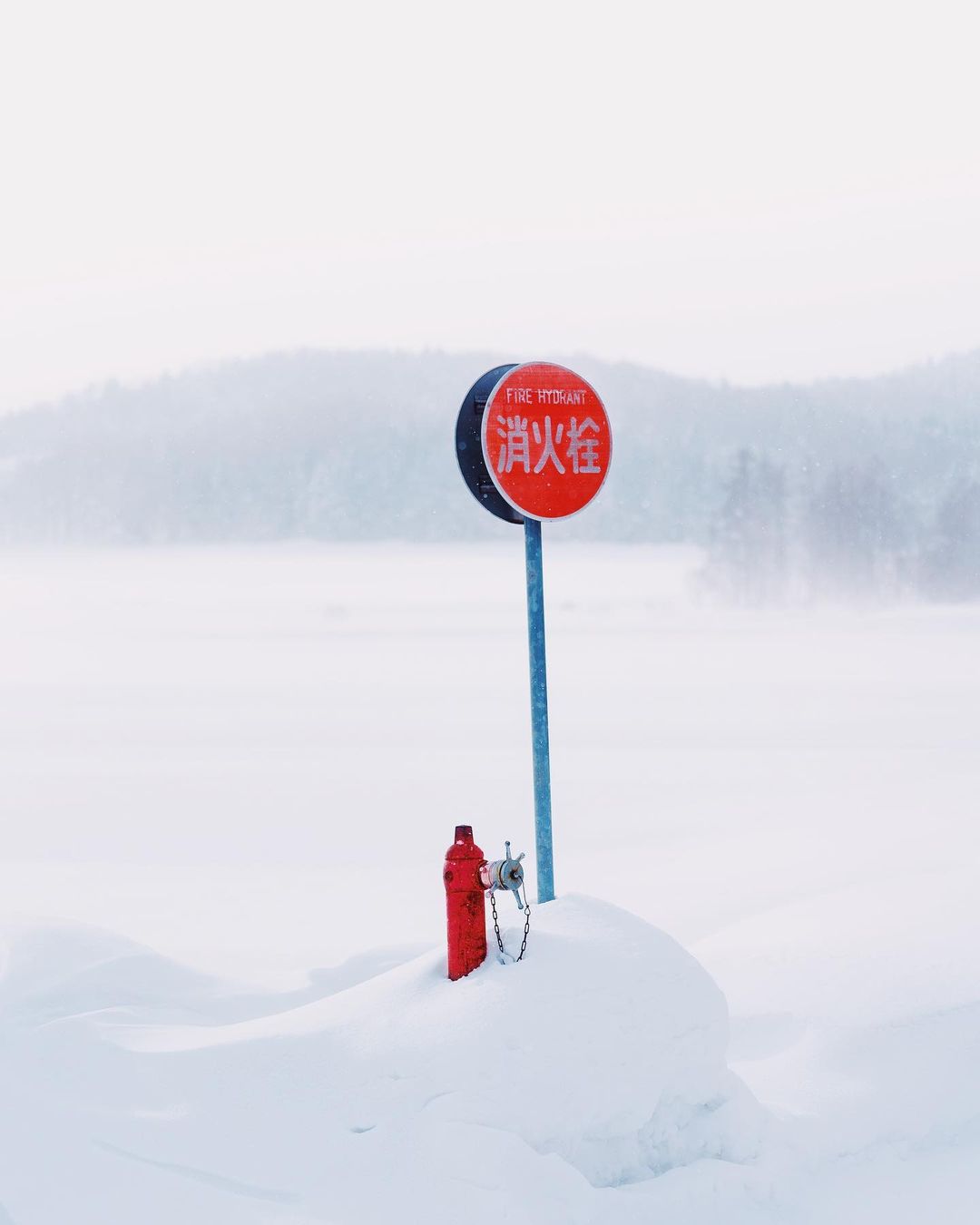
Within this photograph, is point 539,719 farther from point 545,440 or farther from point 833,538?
point 833,538

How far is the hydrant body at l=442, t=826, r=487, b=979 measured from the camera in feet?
12.4

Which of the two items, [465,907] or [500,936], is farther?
[500,936]

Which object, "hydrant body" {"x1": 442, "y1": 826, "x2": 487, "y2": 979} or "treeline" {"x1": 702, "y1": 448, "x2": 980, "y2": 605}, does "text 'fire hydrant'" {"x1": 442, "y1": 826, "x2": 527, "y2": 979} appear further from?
"treeline" {"x1": 702, "y1": 448, "x2": 980, "y2": 605}

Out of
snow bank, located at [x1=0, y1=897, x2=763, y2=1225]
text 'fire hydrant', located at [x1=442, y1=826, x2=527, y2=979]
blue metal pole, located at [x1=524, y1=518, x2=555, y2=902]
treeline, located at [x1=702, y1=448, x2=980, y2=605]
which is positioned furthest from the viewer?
treeline, located at [x1=702, y1=448, x2=980, y2=605]

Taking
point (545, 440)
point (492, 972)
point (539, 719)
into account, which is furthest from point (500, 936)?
point (545, 440)

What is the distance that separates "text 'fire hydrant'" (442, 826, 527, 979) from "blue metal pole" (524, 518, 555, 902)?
2.08 feet

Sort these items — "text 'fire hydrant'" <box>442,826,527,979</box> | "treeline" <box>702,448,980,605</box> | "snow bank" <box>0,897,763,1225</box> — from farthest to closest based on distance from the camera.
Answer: "treeline" <box>702,448,980,605</box> → "text 'fire hydrant'" <box>442,826,527,979</box> → "snow bank" <box>0,897,763,1225</box>

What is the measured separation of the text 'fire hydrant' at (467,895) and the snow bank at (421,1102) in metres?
0.06

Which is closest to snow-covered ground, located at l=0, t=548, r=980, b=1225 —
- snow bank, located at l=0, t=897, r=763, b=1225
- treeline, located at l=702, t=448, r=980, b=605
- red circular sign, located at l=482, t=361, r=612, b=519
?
snow bank, located at l=0, t=897, r=763, b=1225

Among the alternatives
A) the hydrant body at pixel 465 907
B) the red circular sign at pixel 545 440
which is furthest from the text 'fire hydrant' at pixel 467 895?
the red circular sign at pixel 545 440

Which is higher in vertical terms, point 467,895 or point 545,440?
point 545,440

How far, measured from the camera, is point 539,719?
14.9 ft

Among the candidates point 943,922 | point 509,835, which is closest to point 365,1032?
point 943,922

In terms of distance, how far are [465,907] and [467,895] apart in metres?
0.04
